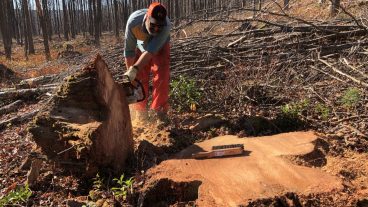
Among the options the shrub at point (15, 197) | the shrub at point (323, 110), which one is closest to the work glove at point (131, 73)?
the shrub at point (15, 197)

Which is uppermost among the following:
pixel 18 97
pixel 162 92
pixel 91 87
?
pixel 91 87

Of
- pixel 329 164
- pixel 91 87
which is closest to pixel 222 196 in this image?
pixel 329 164

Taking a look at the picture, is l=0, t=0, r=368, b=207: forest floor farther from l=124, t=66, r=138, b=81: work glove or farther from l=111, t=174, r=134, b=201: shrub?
l=124, t=66, r=138, b=81: work glove

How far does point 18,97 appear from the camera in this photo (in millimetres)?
7035

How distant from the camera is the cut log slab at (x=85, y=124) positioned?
302 cm

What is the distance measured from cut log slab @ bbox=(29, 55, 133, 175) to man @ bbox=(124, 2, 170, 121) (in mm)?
916

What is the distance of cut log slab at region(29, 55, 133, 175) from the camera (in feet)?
9.91

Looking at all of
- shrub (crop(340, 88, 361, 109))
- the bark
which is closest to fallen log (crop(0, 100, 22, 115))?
shrub (crop(340, 88, 361, 109))

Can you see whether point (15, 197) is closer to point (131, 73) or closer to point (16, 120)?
point (131, 73)

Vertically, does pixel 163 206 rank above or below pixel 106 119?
below

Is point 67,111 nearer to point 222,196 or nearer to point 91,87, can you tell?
point 91,87

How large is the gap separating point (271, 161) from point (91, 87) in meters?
1.60

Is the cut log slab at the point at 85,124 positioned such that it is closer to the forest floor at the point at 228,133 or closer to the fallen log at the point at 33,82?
the forest floor at the point at 228,133

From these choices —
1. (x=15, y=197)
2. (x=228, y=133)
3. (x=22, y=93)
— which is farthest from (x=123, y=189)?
(x=22, y=93)
